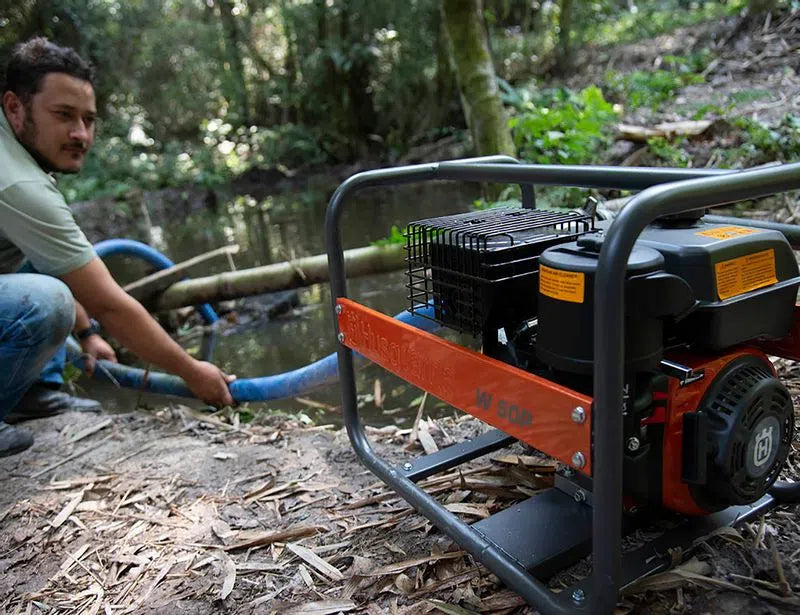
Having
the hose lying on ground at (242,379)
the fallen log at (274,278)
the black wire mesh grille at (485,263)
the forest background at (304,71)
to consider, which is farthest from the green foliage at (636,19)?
the black wire mesh grille at (485,263)

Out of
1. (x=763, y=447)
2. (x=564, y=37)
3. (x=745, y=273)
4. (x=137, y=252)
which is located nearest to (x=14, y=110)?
(x=137, y=252)

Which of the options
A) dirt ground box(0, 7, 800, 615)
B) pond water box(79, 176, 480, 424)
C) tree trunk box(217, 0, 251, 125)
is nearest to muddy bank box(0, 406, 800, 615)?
dirt ground box(0, 7, 800, 615)

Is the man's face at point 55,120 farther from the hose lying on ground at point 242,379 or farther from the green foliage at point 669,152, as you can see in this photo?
the green foliage at point 669,152

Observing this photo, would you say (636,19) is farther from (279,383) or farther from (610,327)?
(610,327)

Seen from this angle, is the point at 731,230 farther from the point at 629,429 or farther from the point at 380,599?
the point at 380,599

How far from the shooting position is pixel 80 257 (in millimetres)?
2195

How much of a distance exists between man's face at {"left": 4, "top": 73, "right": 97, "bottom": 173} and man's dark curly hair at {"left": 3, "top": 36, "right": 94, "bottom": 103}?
0.02 meters

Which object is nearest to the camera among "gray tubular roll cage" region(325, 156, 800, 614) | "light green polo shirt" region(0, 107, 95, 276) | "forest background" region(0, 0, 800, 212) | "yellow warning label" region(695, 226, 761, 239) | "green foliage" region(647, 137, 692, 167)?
"gray tubular roll cage" region(325, 156, 800, 614)

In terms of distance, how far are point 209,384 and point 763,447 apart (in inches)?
78.9

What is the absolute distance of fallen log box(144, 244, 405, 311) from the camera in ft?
12.1

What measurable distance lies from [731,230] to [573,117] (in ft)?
10.1

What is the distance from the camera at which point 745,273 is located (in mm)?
1184

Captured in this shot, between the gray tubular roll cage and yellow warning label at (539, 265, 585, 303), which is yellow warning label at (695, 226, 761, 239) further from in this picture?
yellow warning label at (539, 265, 585, 303)

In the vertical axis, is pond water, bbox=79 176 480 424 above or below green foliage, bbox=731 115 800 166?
below
